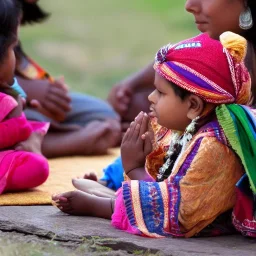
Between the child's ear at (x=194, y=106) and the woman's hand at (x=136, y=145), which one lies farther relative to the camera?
the woman's hand at (x=136, y=145)

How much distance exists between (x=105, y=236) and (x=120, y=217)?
18cm

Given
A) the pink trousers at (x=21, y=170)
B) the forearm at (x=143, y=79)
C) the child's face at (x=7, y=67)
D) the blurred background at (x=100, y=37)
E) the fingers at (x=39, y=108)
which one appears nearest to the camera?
the pink trousers at (x=21, y=170)

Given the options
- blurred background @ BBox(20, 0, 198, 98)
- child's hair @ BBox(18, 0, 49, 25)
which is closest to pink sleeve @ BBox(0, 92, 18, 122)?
child's hair @ BBox(18, 0, 49, 25)

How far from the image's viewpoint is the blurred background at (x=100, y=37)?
13617 mm

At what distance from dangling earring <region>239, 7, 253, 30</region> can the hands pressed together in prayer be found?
0.61 meters

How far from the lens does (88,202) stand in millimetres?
4348

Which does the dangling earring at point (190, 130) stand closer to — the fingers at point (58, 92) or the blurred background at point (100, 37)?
the fingers at point (58, 92)

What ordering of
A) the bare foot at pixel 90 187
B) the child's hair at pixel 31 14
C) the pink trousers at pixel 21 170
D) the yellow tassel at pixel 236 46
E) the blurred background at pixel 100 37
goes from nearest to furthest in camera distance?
the yellow tassel at pixel 236 46, the bare foot at pixel 90 187, the pink trousers at pixel 21 170, the child's hair at pixel 31 14, the blurred background at pixel 100 37

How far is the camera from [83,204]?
14.2ft

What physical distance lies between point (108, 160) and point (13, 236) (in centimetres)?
247

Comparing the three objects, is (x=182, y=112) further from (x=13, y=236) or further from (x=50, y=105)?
(x=50, y=105)

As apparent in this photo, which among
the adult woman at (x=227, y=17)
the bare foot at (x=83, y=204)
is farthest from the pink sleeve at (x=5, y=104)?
the adult woman at (x=227, y=17)

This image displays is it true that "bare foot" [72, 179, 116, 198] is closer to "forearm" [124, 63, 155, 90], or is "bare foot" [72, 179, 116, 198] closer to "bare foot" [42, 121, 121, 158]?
"bare foot" [42, 121, 121, 158]

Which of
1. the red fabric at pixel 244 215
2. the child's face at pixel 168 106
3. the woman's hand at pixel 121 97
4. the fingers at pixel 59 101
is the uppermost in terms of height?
the child's face at pixel 168 106
